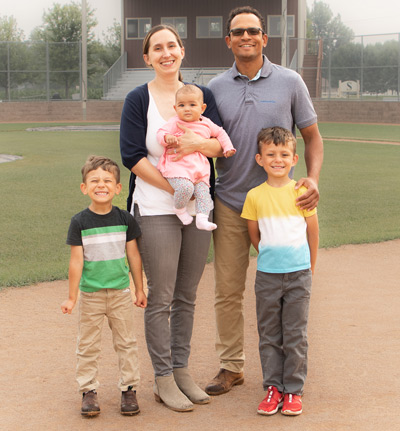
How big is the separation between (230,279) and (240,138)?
0.90 meters

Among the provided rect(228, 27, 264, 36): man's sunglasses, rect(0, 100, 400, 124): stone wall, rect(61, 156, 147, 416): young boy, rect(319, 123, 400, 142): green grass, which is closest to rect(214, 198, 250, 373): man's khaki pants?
rect(61, 156, 147, 416): young boy

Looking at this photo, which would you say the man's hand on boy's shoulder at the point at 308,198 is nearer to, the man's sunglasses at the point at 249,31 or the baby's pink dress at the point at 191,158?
the baby's pink dress at the point at 191,158

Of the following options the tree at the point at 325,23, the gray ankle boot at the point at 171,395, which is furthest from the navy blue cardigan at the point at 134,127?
A: the tree at the point at 325,23

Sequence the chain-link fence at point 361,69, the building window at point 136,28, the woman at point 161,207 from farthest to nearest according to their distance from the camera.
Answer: the building window at point 136,28, the chain-link fence at point 361,69, the woman at point 161,207

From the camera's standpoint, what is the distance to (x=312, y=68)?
42.0 m

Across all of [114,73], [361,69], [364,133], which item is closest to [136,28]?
[114,73]

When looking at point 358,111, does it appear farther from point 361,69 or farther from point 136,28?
point 136,28

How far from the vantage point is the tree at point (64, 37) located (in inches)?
1741

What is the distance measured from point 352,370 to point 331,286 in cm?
232

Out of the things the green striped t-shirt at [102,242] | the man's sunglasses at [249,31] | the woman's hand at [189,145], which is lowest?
the green striped t-shirt at [102,242]

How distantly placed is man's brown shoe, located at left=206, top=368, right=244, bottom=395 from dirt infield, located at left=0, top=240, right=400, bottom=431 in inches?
1.8

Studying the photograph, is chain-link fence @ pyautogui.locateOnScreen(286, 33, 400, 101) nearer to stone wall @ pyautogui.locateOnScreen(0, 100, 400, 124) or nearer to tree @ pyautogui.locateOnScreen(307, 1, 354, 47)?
stone wall @ pyautogui.locateOnScreen(0, 100, 400, 124)

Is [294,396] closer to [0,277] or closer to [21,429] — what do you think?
[21,429]

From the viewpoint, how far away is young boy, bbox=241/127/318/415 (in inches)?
157
